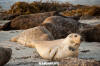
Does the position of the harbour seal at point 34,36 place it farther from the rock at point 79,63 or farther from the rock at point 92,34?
the rock at point 79,63

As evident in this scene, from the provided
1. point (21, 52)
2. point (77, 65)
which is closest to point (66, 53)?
point (77, 65)

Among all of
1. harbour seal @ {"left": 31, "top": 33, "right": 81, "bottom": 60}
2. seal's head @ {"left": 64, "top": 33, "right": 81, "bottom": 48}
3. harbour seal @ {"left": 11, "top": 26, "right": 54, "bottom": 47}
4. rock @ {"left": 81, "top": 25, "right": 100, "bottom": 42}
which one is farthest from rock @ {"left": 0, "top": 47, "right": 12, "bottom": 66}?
rock @ {"left": 81, "top": 25, "right": 100, "bottom": 42}

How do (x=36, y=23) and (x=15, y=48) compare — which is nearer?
(x=15, y=48)

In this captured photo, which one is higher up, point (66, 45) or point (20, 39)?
point (66, 45)

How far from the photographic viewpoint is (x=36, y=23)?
895cm

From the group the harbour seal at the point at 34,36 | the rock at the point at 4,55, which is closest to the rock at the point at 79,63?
the rock at the point at 4,55

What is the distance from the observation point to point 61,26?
7254 mm

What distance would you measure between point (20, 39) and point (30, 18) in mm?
2770

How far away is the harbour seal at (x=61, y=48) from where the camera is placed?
13.3 feet

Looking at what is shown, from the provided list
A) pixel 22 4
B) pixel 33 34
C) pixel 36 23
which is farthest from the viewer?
pixel 22 4

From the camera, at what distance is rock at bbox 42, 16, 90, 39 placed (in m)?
6.95

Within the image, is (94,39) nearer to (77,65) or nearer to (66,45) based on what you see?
(66,45)

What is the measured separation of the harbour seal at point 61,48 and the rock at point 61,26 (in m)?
2.41

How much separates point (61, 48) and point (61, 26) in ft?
10.4
